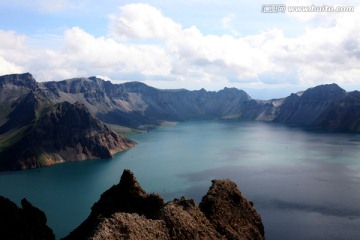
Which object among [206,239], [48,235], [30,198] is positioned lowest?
[30,198]

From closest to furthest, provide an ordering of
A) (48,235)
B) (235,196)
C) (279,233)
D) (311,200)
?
(235,196), (48,235), (279,233), (311,200)

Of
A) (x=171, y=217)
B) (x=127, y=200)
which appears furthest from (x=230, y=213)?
(x=127, y=200)

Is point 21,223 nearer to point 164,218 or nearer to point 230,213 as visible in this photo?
point 164,218

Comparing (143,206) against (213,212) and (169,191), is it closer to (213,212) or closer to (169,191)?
(213,212)

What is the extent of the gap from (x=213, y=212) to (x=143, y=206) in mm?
17410

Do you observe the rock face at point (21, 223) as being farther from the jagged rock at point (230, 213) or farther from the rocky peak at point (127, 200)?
the jagged rock at point (230, 213)

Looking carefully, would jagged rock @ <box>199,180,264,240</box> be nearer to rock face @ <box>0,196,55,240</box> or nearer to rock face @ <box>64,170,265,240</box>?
rock face @ <box>64,170,265,240</box>

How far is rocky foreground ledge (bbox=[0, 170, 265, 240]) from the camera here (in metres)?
62.4

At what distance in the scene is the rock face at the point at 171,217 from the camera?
62.1 metres

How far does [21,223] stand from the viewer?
287 feet

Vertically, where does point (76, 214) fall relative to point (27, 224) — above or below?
below

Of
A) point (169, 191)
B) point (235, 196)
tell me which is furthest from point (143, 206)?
point (169, 191)

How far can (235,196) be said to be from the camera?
87.4 meters

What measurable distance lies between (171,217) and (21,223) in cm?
3873
